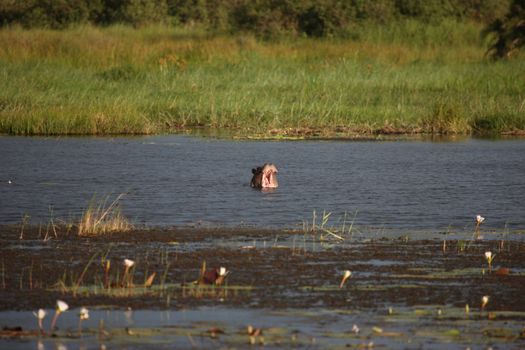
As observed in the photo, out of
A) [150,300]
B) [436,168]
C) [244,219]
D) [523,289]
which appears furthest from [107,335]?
[436,168]

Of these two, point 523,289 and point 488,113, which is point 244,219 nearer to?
point 523,289

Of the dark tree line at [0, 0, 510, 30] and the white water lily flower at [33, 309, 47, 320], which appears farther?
the dark tree line at [0, 0, 510, 30]

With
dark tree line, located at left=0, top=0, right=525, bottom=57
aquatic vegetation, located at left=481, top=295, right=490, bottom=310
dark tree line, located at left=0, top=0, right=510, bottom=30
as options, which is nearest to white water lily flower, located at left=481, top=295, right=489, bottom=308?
aquatic vegetation, located at left=481, top=295, right=490, bottom=310

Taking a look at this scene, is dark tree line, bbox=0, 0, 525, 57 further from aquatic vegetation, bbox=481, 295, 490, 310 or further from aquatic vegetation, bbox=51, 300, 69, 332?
aquatic vegetation, bbox=51, 300, 69, 332

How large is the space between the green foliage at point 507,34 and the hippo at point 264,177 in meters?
17.3

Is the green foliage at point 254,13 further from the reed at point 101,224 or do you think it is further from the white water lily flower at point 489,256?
the white water lily flower at point 489,256

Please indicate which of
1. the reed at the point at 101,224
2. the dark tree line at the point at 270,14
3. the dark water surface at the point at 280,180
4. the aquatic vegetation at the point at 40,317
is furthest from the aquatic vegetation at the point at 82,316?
the dark tree line at the point at 270,14

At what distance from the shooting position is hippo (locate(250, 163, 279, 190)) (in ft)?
49.8

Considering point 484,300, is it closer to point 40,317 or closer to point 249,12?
point 40,317

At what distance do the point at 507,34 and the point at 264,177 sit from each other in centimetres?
1873

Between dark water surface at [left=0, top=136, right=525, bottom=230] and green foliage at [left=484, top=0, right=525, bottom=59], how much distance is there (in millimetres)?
10738

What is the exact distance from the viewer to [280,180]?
1664 centimetres

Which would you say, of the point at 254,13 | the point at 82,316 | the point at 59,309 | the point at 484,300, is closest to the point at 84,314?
the point at 82,316

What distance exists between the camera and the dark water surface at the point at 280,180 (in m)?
13.4
